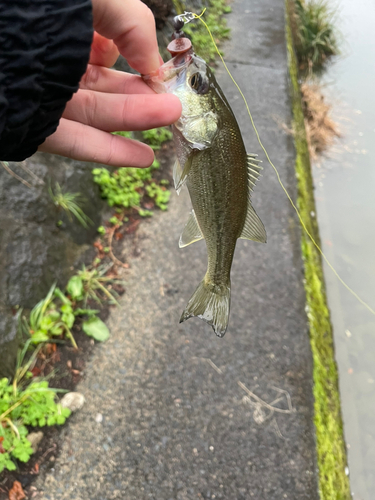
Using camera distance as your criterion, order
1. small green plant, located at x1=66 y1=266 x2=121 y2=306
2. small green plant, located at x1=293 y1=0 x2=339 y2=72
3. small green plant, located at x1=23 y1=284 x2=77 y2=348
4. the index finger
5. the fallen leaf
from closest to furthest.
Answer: the index finger < the fallen leaf < small green plant, located at x1=23 y1=284 x2=77 y2=348 < small green plant, located at x1=66 y1=266 x2=121 y2=306 < small green plant, located at x1=293 y1=0 x2=339 y2=72

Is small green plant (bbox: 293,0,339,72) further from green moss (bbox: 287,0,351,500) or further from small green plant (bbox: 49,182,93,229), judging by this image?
small green plant (bbox: 49,182,93,229)

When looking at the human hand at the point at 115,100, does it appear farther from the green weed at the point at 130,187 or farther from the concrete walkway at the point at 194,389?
the green weed at the point at 130,187

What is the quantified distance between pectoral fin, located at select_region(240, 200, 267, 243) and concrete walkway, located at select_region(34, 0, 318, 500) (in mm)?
1455

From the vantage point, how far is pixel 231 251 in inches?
67.6

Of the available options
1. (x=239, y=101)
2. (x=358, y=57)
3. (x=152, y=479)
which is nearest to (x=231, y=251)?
(x=152, y=479)

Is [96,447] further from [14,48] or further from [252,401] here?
[14,48]

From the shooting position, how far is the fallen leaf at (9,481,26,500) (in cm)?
211

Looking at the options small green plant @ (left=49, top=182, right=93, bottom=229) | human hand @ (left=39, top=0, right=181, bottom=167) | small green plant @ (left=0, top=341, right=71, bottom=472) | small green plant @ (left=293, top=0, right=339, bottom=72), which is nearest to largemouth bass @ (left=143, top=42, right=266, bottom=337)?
human hand @ (left=39, top=0, right=181, bottom=167)

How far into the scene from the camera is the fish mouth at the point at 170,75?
1.45m

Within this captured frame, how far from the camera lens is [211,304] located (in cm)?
179

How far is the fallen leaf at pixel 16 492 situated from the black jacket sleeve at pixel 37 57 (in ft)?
6.64

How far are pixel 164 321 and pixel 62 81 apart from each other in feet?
7.16

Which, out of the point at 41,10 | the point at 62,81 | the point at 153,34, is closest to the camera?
the point at 41,10

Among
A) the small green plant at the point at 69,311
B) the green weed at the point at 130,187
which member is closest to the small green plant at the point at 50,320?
the small green plant at the point at 69,311
